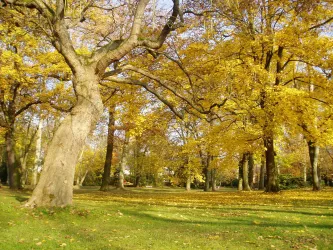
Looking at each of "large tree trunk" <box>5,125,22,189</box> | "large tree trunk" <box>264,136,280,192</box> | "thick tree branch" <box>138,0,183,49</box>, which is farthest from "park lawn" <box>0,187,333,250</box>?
"large tree trunk" <box>5,125,22,189</box>

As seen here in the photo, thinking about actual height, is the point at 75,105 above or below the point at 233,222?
above

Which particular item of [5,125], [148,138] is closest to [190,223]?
[5,125]

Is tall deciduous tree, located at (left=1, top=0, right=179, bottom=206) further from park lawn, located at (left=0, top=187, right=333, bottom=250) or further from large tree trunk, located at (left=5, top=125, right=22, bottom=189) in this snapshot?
large tree trunk, located at (left=5, top=125, right=22, bottom=189)

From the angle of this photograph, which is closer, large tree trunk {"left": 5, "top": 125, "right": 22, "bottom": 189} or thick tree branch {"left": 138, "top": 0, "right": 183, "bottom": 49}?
thick tree branch {"left": 138, "top": 0, "right": 183, "bottom": 49}

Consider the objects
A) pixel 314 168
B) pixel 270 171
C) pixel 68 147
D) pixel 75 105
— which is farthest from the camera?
pixel 314 168

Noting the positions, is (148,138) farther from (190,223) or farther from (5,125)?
(190,223)

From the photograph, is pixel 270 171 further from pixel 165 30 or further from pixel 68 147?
pixel 68 147

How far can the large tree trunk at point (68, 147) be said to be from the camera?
29.1ft

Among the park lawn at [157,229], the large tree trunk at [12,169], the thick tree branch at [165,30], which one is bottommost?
the park lawn at [157,229]

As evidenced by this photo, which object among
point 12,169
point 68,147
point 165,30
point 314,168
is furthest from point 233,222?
point 314,168

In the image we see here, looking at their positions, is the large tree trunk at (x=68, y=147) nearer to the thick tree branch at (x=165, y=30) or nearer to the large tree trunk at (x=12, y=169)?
the thick tree branch at (x=165, y=30)

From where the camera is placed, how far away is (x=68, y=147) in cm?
930

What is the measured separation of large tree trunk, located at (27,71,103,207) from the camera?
8.87m

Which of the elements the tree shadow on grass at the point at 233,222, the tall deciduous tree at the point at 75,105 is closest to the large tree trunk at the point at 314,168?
the tree shadow on grass at the point at 233,222
